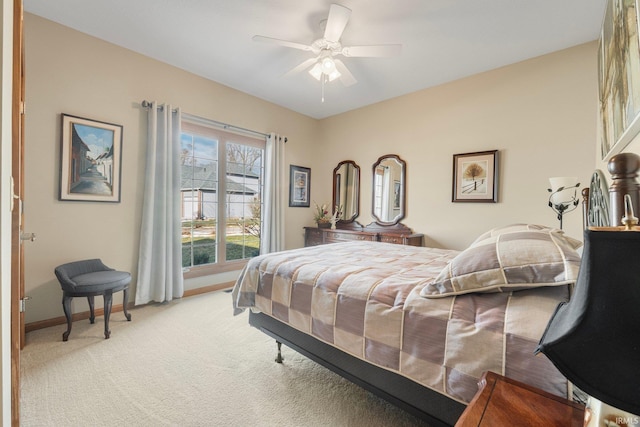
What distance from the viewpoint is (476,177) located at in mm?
3344

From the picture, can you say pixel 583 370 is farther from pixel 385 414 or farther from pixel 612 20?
pixel 612 20

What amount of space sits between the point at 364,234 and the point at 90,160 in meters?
3.43

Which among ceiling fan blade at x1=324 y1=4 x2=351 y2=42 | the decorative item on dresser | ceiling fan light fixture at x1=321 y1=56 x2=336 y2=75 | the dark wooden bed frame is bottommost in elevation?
the dark wooden bed frame

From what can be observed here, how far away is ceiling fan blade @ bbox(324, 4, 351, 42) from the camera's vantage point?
2008mm

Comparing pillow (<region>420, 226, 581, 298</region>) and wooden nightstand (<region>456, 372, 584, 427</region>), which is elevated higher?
pillow (<region>420, 226, 581, 298</region>)

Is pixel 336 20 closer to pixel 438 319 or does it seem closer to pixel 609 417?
pixel 438 319

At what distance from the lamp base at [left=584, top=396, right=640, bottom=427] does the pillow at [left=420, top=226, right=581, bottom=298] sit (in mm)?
553

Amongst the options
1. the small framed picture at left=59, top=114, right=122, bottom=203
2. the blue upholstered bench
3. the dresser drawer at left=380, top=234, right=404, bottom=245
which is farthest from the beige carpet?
the dresser drawer at left=380, top=234, right=404, bottom=245

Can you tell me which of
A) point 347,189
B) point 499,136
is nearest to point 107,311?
point 347,189

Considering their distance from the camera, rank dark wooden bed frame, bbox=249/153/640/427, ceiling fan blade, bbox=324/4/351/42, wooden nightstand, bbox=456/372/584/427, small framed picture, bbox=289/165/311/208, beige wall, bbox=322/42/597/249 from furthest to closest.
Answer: small framed picture, bbox=289/165/311/208, beige wall, bbox=322/42/597/249, ceiling fan blade, bbox=324/4/351/42, dark wooden bed frame, bbox=249/153/640/427, wooden nightstand, bbox=456/372/584/427

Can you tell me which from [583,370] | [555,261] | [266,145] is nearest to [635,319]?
[583,370]

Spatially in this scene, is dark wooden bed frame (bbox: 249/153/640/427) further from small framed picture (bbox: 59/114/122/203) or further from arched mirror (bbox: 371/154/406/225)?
arched mirror (bbox: 371/154/406/225)

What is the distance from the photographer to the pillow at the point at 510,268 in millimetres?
1040

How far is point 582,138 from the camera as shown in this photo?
8.88 feet
